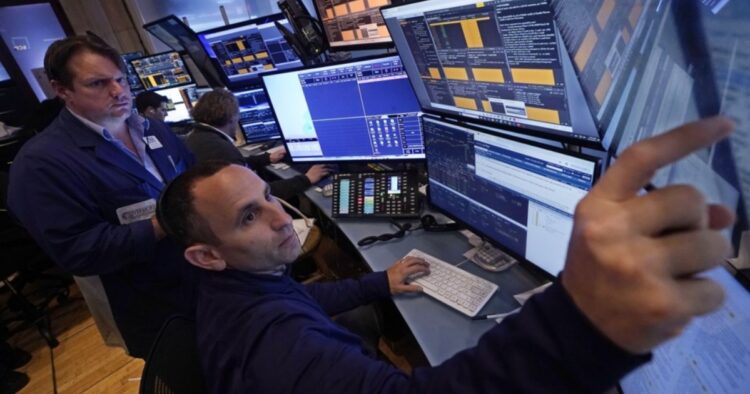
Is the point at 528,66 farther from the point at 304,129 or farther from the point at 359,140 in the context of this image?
the point at 304,129

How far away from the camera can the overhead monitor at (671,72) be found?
46 centimetres

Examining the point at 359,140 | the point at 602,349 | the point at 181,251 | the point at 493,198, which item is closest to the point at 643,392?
the point at 602,349

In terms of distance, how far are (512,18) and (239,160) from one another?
1.76 metres

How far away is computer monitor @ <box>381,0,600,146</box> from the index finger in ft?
1.54

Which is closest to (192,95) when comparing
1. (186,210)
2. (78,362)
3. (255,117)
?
(255,117)

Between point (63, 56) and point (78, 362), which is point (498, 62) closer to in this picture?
point (63, 56)

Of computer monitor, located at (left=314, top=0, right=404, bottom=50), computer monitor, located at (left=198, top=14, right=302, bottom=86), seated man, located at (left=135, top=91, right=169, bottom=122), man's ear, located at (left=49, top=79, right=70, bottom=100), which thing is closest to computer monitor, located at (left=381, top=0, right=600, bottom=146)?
computer monitor, located at (left=314, top=0, right=404, bottom=50)

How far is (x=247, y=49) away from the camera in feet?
7.73

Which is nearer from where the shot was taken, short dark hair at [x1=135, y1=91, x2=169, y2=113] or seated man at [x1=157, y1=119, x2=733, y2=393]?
seated man at [x1=157, y1=119, x2=733, y2=393]

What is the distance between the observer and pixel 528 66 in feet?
2.49

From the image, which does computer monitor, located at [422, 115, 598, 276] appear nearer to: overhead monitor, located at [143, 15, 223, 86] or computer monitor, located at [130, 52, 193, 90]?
overhead monitor, located at [143, 15, 223, 86]

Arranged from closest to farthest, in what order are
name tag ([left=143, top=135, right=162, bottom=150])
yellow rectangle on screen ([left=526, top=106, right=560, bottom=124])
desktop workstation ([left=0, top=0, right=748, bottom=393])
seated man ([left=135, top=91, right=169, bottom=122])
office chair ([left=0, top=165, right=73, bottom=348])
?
1. desktop workstation ([left=0, top=0, right=748, bottom=393])
2. yellow rectangle on screen ([left=526, top=106, right=560, bottom=124])
3. name tag ([left=143, top=135, right=162, bottom=150])
4. office chair ([left=0, top=165, right=73, bottom=348])
5. seated man ([left=135, top=91, right=169, bottom=122])

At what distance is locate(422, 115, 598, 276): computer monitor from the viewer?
780mm

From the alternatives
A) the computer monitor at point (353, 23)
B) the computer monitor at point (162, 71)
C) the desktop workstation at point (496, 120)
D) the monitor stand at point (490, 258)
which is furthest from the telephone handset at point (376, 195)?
the computer monitor at point (162, 71)
